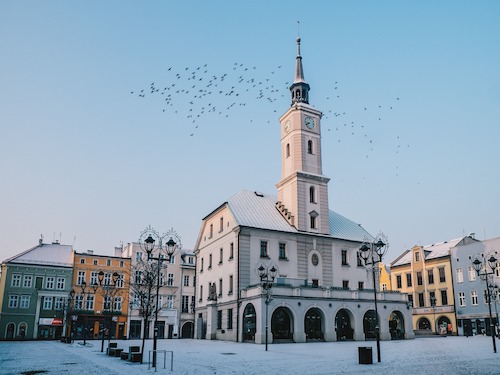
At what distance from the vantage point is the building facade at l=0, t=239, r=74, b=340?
59.7 metres

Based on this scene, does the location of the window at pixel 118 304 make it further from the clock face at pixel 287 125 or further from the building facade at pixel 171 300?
the clock face at pixel 287 125

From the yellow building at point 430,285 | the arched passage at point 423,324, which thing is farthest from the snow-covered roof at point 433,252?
the arched passage at point 423,324

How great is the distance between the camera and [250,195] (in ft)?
174

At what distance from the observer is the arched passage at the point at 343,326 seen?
42688 mm

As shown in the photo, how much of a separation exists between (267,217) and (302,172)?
254 inches

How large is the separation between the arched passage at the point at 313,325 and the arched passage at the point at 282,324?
1829 mm

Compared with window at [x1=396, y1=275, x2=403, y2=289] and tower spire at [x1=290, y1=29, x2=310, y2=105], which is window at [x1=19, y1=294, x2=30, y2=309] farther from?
window at [x1=396, y1=275, x2=403, y2=289]

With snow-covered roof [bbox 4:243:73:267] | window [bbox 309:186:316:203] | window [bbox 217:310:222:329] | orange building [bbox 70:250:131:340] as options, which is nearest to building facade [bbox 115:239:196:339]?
orange building [bbox 70:250:131:340]

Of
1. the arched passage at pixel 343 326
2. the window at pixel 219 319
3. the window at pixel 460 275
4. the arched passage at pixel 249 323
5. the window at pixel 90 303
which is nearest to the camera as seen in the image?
the arched passage at pixel 249 323

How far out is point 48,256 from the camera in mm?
65500

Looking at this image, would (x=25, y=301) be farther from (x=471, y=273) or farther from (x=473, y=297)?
(x=471, y=273)

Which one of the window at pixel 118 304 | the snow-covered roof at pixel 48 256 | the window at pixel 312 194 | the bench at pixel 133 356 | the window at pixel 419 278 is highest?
the window at pixel 312 194

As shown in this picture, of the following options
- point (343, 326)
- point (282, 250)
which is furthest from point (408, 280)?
point (282, 250)

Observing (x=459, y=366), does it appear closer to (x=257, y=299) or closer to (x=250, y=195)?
(x=257, y=299)
